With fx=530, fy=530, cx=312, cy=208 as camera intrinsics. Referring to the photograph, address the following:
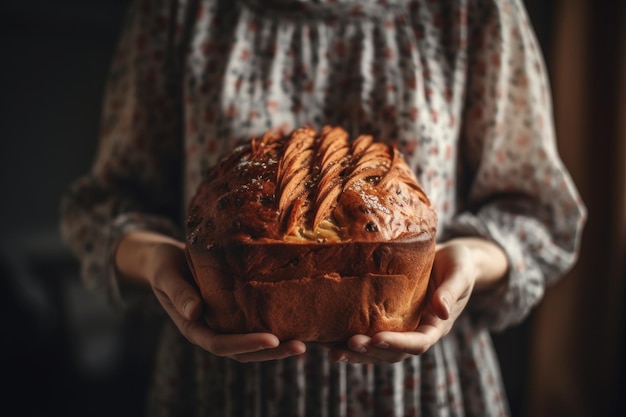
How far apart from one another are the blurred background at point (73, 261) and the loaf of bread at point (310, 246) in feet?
4.00

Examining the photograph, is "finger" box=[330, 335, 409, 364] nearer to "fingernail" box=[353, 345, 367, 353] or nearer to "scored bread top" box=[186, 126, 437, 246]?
"fingernail" box=[353, 345, 367, 353]

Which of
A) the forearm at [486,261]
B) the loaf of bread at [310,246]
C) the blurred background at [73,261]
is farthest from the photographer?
the blurred background at [73,261]

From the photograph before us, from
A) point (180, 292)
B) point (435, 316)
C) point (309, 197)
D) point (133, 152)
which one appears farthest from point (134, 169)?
point (435, 316)

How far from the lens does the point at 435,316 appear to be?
2.35 ft

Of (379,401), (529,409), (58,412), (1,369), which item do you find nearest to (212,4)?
(379,401)

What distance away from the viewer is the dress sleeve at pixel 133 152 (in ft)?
3.46

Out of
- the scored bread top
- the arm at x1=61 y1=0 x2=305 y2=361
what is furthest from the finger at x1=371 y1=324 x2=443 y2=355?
the arm at x1=61 y1=0 x2=305 y2=361

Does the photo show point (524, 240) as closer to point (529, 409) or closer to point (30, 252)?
point (529, 409)

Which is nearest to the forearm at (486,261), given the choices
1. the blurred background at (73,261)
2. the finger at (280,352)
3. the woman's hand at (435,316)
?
the woman's hand at (435,316)

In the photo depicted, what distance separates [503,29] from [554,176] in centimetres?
30

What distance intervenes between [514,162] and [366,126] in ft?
1.00

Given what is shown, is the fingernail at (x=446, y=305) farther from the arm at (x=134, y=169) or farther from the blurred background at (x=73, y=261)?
the blurred background at (x=73, y=261)

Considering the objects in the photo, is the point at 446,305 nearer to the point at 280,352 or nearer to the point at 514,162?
the point at 280,352

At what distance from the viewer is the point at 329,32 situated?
3.38 feet
